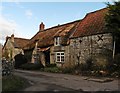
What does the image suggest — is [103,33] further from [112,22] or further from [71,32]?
[71,32]

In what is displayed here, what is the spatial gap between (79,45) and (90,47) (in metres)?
2.40

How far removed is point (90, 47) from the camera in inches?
1166

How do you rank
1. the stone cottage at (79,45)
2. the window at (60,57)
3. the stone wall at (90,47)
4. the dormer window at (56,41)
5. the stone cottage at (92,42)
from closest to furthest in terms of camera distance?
the stone cottage at (92,42) < the stone wall at (90,47) < the stone cottage at (79,45) < the window at (60,57) < the dormer window at (56,41)

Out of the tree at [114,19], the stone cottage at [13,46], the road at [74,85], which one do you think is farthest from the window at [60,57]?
the stone cottage at [13,46]

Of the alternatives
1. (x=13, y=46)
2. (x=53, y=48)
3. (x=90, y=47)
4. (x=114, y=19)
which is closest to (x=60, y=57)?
(x=53, y=48)

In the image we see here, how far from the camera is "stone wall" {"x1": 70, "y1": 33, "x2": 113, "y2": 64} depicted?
89.1 ft

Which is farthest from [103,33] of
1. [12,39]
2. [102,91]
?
[12,39]

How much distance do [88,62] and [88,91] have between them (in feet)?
49.0

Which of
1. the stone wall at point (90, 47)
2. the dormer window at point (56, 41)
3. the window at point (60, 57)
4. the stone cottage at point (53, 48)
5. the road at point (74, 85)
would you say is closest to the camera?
the road at point (74, 85)

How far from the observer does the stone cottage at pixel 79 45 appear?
2767 centimetres

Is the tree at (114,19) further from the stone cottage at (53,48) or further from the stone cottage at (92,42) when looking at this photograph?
the stone cottage at (53,48)

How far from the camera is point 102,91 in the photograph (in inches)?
542

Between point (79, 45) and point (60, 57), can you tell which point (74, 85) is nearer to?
point (79, 45)

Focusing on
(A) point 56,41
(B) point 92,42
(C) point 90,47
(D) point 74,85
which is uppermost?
(A) point 56,41
